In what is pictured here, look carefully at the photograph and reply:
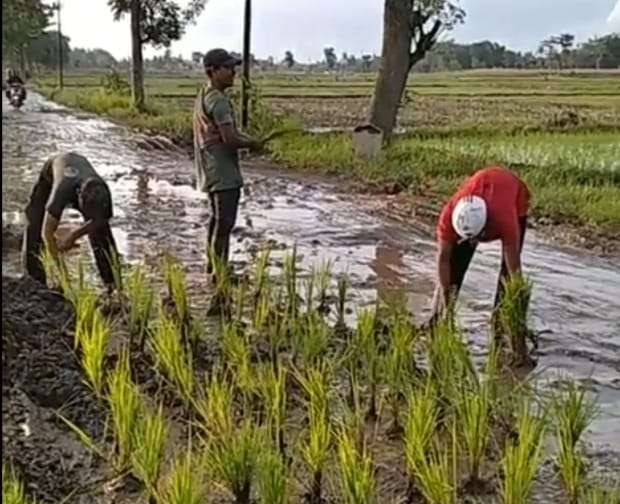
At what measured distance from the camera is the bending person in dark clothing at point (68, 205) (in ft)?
18.1

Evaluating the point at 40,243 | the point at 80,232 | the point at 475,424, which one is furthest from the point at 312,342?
the point at 40,243

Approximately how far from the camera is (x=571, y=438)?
11.3ft

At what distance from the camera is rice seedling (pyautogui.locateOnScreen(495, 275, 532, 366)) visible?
15.8 feet

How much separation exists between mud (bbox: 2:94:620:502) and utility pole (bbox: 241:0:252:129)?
235 cm

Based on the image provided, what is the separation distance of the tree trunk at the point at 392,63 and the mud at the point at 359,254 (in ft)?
6.31

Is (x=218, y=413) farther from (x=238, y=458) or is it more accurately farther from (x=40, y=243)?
(x=40, y=243)

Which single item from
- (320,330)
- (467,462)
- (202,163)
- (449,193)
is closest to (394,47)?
(449,193)

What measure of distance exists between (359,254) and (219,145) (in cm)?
261

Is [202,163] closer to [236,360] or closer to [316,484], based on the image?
[236,360]

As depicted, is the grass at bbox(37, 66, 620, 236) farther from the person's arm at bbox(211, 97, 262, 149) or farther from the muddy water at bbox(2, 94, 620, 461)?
the person's arm at bbox(211, 97, 262, 149)

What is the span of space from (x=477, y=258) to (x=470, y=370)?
4372 mm

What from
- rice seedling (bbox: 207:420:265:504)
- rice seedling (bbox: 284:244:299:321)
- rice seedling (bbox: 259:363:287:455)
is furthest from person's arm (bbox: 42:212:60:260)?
rice seedling (bbox: 207:420:265:504)

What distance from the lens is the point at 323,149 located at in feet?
Result: 48.5

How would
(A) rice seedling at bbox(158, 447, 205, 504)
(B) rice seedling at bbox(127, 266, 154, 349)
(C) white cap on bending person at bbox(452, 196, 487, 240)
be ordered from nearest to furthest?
(A) rice seedling at bbox(158, 447, 205, 504)
(C) white cap on bending person at bbox(452, 196, 487, 240)
(B) rice seedling at bbox(127, 266, 154, 349)
